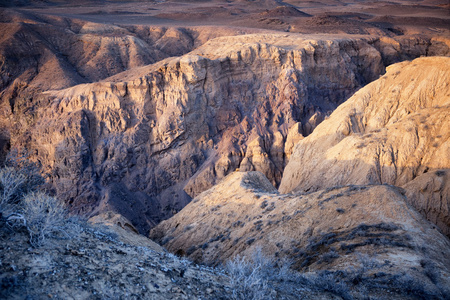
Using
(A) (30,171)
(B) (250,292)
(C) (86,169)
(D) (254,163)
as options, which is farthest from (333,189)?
(C) (86,169)

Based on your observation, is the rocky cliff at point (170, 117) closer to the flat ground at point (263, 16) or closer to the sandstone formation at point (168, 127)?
the sandstone formation at point (168, 127)

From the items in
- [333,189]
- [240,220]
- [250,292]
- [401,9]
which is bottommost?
[240,220]

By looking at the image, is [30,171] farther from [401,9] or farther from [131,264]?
[401,9]

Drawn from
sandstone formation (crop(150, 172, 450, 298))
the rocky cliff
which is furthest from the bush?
the rocky cliff

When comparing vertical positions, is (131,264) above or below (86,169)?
above

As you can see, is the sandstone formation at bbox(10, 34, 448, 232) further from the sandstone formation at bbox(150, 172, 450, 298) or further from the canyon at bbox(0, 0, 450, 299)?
the sandstone formation at bbox(150, 172, 450, 298)

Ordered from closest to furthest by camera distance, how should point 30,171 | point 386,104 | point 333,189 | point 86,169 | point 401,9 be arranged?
point 30,171
point 333,189
point 386,104
point 86,169
point 401,9

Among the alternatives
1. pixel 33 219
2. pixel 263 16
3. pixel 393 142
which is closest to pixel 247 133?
pixel 393 142

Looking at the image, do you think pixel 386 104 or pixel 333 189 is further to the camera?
pixel 386 104
